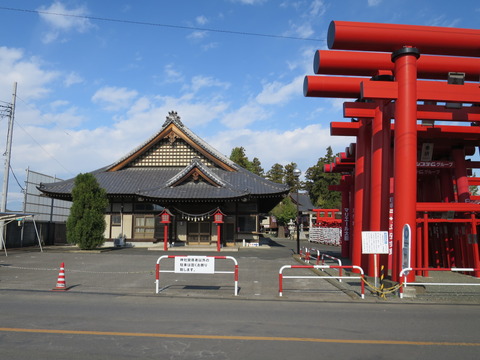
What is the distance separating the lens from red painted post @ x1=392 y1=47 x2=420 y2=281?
34.7 ft

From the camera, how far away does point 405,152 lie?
35.2 ft

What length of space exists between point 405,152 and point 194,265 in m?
6.54

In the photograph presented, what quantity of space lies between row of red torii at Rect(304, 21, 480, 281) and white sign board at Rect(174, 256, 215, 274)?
514cm

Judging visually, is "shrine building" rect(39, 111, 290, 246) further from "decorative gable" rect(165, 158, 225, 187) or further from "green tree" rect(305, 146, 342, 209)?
"green tree" rect(305, 146, 342, 209)

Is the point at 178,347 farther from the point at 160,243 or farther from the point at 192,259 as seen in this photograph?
the point at 160,243

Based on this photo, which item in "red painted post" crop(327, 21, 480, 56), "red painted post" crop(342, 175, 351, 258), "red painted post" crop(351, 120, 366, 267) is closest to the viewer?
"red painted post" crop(327, 21, 480, 56)

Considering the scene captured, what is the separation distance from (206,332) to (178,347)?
0.89 meters

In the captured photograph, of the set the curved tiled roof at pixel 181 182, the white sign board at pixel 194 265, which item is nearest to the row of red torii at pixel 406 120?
the white sign board at pixel 194 265

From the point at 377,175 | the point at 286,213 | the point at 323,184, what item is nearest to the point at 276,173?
the point at 323,184

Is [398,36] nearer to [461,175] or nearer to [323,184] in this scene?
[461,175]

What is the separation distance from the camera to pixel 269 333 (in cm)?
614

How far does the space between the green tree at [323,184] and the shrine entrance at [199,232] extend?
35214mm

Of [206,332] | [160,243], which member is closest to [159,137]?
[160,243]

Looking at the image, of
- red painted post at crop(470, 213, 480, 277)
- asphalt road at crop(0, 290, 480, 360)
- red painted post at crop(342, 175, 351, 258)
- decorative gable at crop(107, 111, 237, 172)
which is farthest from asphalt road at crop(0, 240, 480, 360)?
decorative gable at crop(107, 111, 237, 172)
